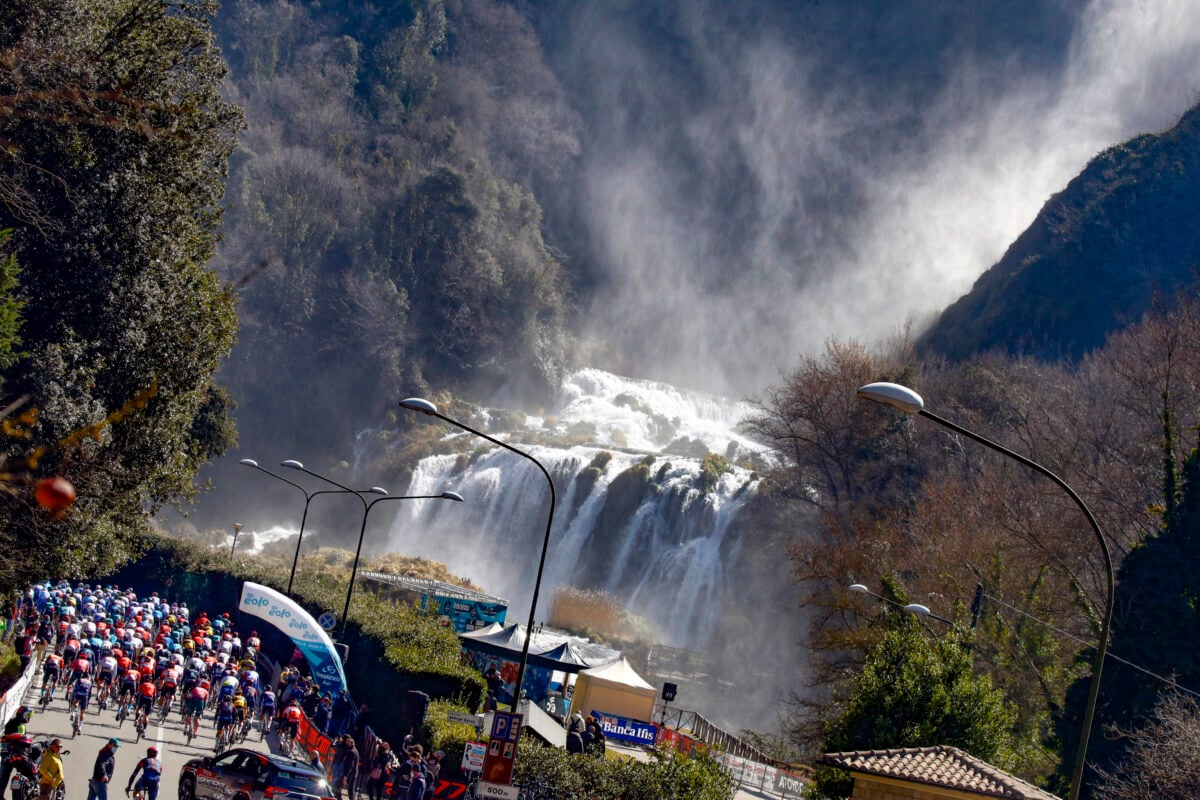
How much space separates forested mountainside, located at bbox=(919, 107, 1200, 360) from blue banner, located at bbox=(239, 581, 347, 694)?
180 ft

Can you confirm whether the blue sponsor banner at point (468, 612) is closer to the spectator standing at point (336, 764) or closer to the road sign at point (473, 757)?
the spectator standing at point (336, 764)

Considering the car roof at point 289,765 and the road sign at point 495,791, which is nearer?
the road sign at point 495,791

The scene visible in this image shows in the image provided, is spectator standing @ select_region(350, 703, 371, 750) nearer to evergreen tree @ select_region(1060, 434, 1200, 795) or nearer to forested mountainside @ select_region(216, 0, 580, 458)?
evergreen tree @ select_region(1060, 434, 1200, 795)

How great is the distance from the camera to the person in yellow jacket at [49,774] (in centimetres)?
1284

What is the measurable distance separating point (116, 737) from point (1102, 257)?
67917 mm

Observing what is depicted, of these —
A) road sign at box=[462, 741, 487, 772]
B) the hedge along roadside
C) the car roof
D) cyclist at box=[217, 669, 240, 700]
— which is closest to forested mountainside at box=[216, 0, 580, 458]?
the hedge along roadside

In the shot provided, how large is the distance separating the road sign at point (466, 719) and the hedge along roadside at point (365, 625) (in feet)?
6.36

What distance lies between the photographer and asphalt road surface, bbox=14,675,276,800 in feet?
50.8

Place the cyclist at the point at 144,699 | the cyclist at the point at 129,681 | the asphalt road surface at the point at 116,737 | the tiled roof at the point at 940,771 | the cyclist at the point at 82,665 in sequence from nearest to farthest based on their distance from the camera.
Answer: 1. the tiled roof at the point at 940,771
2. the asphalt road surface at the point at 116,737
3. the cyclist at the point at 82,665
4. the cyclist at the point at 144,699
5. the cyclist at the point at 129,681

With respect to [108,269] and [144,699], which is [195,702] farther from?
[108,269]

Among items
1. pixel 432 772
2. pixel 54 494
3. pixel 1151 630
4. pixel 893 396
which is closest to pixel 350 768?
pixel 432 772

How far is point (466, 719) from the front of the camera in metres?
18.9

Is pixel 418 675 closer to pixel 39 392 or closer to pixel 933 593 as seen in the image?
pixel 39 392

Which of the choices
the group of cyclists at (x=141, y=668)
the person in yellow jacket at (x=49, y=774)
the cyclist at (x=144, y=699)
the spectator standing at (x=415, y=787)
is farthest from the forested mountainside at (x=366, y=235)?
the person in yellow jacket at (x=49, y=774)
